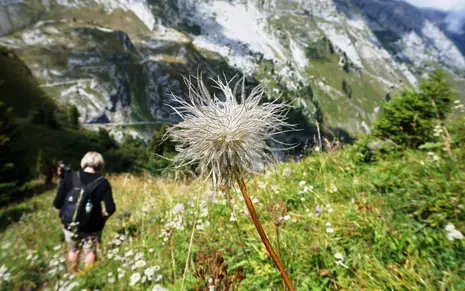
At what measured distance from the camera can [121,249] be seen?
4336mm

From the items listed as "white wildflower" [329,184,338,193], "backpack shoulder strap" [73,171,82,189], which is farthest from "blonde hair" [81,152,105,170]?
"white wildflower" [329,184,338,193]

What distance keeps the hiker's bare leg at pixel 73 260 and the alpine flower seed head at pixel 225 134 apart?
368 centimetres

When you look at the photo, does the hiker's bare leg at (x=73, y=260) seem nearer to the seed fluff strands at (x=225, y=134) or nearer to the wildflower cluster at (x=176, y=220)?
the wildflower cluster at (x=176, y=220)

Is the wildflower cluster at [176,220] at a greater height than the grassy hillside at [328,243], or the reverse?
the grassy hillside at [328,243]

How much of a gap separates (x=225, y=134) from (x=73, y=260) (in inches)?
178

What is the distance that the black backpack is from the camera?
210 inches

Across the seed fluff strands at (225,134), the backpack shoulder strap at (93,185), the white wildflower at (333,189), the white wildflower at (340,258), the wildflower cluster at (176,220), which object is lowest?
the backpack shoulder strap at (93,185)

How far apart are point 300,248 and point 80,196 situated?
14.7 feet

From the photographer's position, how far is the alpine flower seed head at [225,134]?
152cm

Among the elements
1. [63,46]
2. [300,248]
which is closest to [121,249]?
[300,248]

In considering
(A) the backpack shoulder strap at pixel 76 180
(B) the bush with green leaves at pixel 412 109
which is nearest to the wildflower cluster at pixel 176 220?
(A) the backpack shoulder strap at pixel 76 180

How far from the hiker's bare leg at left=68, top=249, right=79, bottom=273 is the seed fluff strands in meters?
3.66

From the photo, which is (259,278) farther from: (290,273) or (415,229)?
(415,229)

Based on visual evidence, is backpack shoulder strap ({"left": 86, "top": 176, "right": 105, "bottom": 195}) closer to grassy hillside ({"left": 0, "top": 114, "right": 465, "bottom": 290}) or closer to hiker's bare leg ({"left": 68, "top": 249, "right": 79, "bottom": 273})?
hiker's bare leg ({"left": 68, "top": 249, "right": 79, "bottom": 273})
